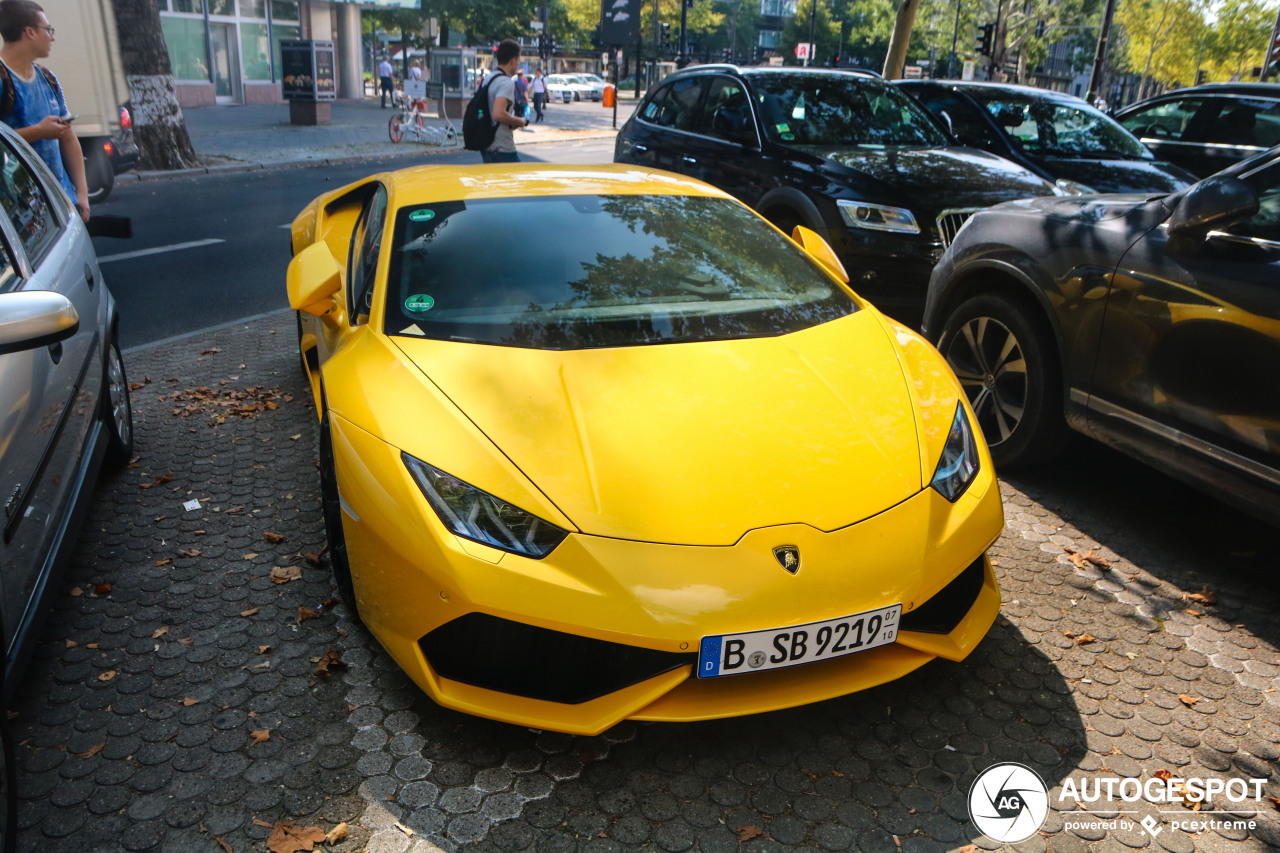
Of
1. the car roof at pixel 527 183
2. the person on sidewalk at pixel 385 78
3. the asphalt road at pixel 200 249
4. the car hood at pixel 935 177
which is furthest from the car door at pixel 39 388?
the person on sidewalk at pixel 385 78

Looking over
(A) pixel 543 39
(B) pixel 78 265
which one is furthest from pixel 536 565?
(A) pixel 543 39

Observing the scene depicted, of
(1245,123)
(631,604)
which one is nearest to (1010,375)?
(631,604)

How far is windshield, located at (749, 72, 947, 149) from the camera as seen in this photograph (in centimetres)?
739

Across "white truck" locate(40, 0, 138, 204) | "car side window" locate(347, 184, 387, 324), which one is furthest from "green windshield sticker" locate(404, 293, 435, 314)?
"white truck" locate(40, 0, 138, 204)

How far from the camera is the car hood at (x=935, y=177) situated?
6402 millimetres

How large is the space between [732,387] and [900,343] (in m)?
0.83

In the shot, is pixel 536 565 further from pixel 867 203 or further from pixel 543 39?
pixel 543 39

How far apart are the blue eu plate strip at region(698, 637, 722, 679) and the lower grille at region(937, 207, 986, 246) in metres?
4.73

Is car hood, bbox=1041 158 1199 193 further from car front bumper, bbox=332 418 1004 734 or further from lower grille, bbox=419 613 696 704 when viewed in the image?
lower grille, bbox=419 613 696 704

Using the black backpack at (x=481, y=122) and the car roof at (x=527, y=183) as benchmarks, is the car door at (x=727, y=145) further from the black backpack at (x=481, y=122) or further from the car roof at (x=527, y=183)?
the car roof at (x=527, y=183)

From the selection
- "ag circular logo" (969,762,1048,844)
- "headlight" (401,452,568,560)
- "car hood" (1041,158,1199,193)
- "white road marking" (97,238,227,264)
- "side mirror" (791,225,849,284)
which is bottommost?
"white road marking" (97,238,227,264)

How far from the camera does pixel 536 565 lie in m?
2.32

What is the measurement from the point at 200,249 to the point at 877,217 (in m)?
6.60

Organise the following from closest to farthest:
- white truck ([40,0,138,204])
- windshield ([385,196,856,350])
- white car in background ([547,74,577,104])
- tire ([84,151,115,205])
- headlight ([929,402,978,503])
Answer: headlight ([929,402,978,503])
windshield ([385,196,856,350])
white truck ([40,0,138,204])
tire ([84,151,115,205])
white car in background ([547,74,577,104])
